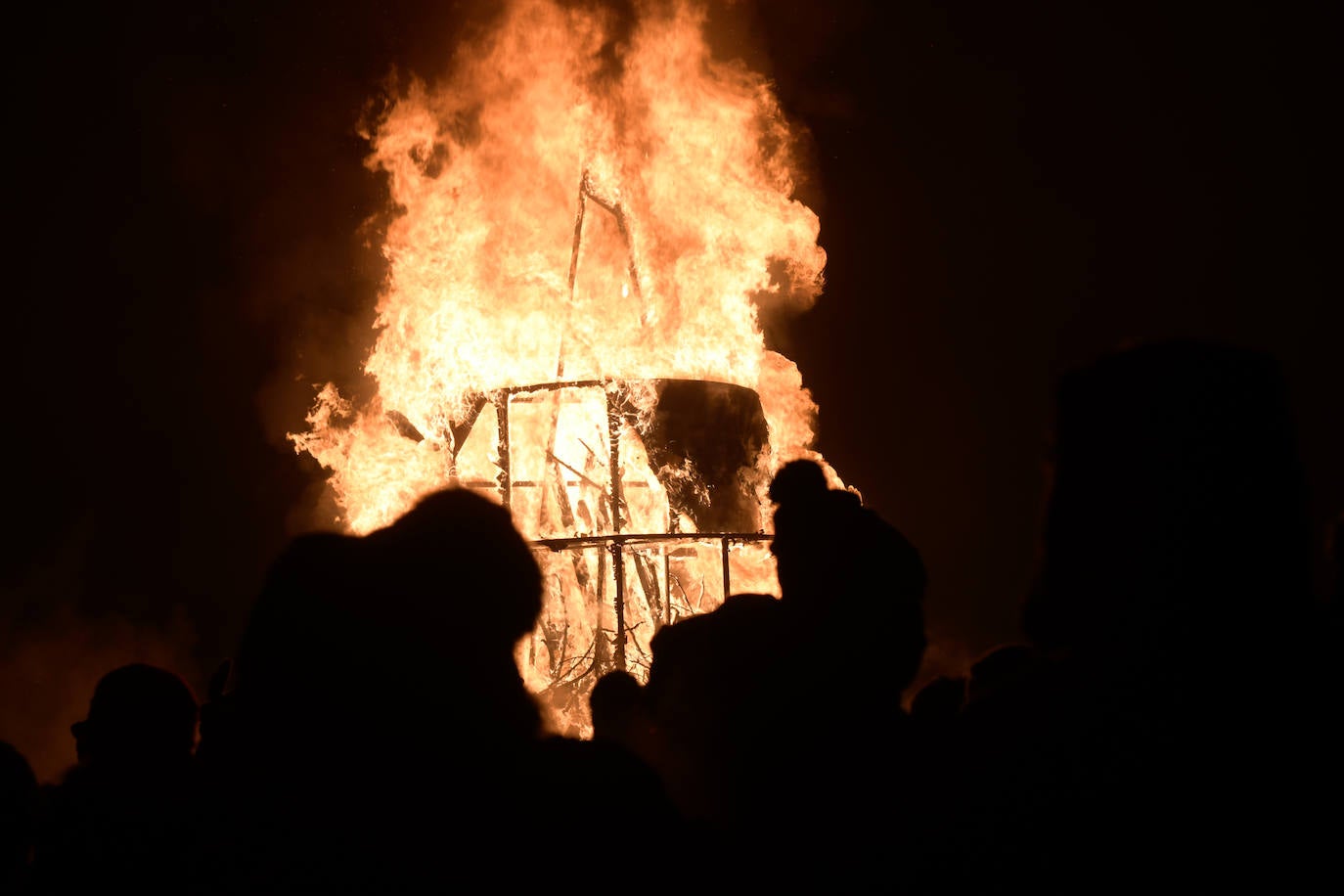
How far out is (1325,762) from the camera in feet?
5.33

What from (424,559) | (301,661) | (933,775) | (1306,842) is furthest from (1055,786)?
(301,661)

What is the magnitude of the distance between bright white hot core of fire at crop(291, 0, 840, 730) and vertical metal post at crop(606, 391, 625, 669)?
0.93 meters

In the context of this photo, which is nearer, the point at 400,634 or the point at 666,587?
the point at 400,634

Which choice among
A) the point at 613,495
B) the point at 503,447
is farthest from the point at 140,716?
the point at 503,447

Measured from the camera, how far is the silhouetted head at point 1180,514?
1.75 meters

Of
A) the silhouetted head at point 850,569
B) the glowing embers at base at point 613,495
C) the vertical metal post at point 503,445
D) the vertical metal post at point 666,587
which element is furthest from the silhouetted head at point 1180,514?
the vertical metal post at point 666,587

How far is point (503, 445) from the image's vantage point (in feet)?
35.7

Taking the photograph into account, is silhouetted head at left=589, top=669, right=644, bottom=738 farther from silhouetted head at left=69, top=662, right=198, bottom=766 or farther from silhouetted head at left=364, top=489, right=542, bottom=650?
silhouetted head at left=364, top=489, right=542, bottom=650

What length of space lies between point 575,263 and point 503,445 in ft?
7.98

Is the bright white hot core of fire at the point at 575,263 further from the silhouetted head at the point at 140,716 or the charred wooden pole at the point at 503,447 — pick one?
the silhouetted head at the point at 140,716

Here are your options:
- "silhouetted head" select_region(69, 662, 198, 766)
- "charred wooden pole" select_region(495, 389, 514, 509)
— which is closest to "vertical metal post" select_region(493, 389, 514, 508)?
"charred wooden pole" select_region(495, 389, 514, 509)

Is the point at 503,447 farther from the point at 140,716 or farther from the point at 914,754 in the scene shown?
the point at 914,754

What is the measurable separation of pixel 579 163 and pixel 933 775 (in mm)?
12075

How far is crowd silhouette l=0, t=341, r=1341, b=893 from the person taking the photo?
164 cm
